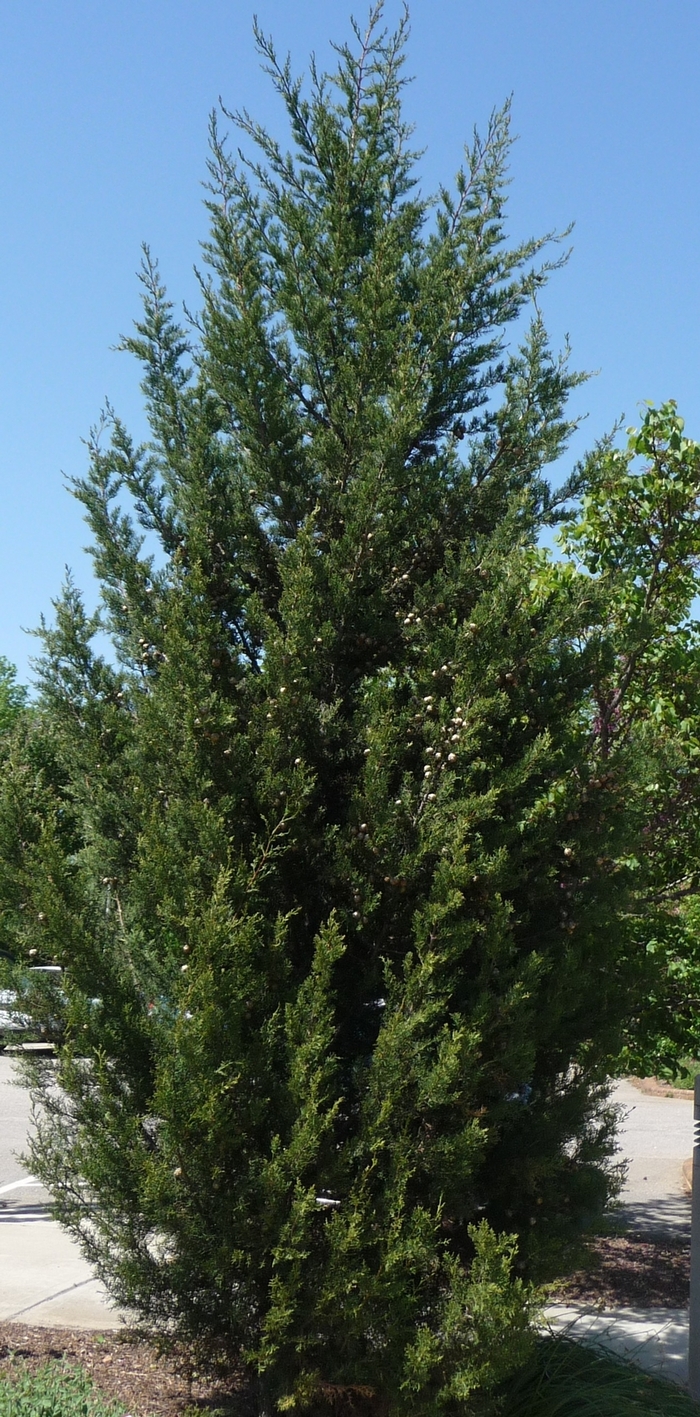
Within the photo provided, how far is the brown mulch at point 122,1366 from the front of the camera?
454 cm

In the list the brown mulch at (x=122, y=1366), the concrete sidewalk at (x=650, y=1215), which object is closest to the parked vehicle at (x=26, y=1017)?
the brown mulch at (x=122, y=1366)

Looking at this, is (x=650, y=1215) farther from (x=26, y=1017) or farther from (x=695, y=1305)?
(x=26, y=1017)

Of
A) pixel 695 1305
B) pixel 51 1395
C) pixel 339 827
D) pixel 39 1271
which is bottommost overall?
pixel 39 1271

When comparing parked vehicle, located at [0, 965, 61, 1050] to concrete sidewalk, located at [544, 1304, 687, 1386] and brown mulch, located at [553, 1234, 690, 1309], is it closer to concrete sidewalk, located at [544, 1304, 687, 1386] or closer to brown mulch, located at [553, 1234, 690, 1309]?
concrete sidewalk, located at [544, 1304, 687, 1386]

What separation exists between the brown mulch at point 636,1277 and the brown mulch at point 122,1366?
7.66 ft

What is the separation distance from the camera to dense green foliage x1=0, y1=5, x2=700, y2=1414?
12.3 ft

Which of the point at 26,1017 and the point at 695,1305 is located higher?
the point at 26,1017

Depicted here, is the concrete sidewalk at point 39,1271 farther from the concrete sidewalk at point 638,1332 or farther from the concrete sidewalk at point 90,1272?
the concrete sidewalk at point 638,1332

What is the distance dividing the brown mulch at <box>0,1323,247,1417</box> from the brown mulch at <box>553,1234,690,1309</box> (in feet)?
7.66

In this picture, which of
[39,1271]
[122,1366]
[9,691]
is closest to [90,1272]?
[39,1271]

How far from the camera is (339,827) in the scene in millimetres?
4207

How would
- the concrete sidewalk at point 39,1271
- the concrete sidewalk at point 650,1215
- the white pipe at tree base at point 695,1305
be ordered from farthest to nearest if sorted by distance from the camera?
the concrete sidewalk at point 39,1271 → the concrete sidewalk at point 650,1215 → the white pipe at tree base at point 695,1305

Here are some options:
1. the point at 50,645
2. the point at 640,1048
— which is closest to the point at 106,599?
the point at 50,645

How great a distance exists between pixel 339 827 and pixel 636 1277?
495 centimetres
